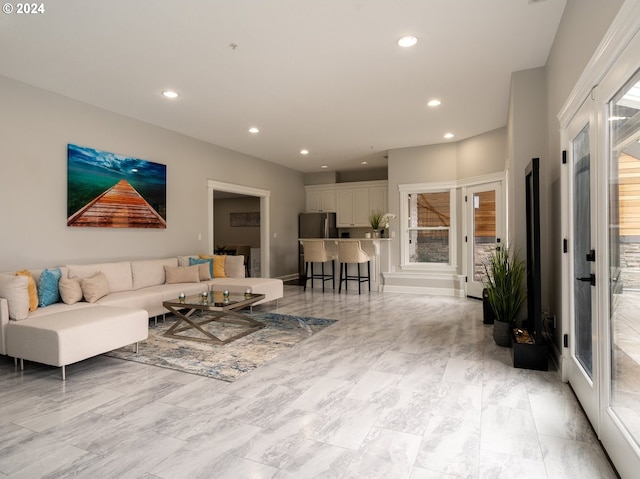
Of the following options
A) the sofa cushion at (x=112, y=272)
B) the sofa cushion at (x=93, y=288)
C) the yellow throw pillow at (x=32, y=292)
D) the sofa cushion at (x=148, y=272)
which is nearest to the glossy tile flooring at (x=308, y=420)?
the yellow throw pillow at (x=32, y=292)

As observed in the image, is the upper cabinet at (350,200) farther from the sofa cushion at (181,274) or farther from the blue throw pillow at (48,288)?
the blue throw pillow at (48,288)

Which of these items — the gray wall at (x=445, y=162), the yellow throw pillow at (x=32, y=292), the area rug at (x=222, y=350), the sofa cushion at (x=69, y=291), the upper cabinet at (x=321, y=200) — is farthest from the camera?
the upper cabinet at (x=321, y=200)

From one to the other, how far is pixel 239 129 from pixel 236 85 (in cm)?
168

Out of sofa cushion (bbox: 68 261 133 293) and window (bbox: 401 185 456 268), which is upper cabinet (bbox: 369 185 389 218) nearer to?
window (bbox: 401 185 456 268)

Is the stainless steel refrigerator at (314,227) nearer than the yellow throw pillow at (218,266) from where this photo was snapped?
No

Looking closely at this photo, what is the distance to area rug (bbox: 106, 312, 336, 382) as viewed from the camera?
3113mm

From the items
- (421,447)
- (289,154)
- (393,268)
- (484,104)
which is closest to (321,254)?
(393,268)

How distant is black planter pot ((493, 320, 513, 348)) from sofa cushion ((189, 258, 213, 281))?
399cm

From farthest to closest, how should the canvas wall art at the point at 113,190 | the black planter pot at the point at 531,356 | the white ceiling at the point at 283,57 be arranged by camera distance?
the canvas wall art at the point at 113,190
the black planter pot at the point at 531,356
the white ceiling at the point at 283,57

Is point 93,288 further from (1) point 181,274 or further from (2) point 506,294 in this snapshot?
(2) point 506,294

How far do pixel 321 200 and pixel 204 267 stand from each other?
4.34 meters

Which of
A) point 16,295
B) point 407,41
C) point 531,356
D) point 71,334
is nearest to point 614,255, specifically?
point 531,356

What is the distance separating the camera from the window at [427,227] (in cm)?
691

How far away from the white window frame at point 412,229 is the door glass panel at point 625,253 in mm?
5066
